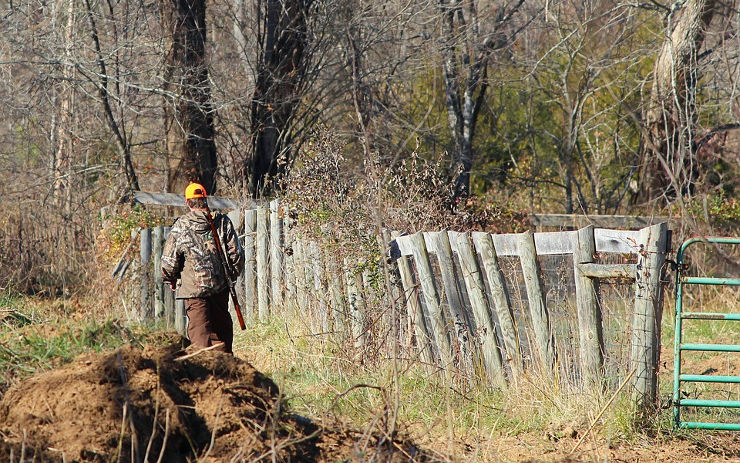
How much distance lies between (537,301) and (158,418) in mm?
2644

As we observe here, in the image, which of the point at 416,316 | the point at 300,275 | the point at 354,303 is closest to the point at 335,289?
the point at 354,303

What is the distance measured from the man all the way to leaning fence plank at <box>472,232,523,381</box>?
2.03 metres

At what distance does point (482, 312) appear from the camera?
5.77 m

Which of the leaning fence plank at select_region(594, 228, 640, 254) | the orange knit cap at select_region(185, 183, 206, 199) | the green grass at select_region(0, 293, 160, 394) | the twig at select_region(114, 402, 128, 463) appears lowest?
the twig at select_region(114, 402, 128, 463)

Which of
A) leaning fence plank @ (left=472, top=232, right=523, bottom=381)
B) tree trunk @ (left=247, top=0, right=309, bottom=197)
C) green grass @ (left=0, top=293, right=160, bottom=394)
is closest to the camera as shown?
green grass @ (left=0, top=293, right=160, bottom=394)

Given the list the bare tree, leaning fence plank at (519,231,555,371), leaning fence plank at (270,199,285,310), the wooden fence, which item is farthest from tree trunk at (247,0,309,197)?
leaning fence plank at (519,231,555,371)

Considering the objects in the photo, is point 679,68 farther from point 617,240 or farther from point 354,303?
point 617,240

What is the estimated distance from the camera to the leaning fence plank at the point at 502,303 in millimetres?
5586

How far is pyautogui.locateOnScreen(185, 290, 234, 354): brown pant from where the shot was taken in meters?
6.59

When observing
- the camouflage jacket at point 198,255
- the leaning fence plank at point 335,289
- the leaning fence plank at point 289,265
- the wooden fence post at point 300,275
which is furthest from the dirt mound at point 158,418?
the leaning fence plank at point 289,265

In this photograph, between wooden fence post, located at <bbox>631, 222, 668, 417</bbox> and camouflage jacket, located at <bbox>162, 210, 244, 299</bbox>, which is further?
camouflage jacket, located at <bbox>162, 210, 244, 299</bbox>

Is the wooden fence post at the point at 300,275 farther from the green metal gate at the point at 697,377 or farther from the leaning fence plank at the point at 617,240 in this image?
the green metal gate at the point at 697,377

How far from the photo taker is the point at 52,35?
12312mm

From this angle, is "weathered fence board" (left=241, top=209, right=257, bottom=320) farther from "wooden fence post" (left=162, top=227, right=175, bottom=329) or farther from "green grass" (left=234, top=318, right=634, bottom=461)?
"green grass" (left=234, top=318, right=634, bottom=461)
